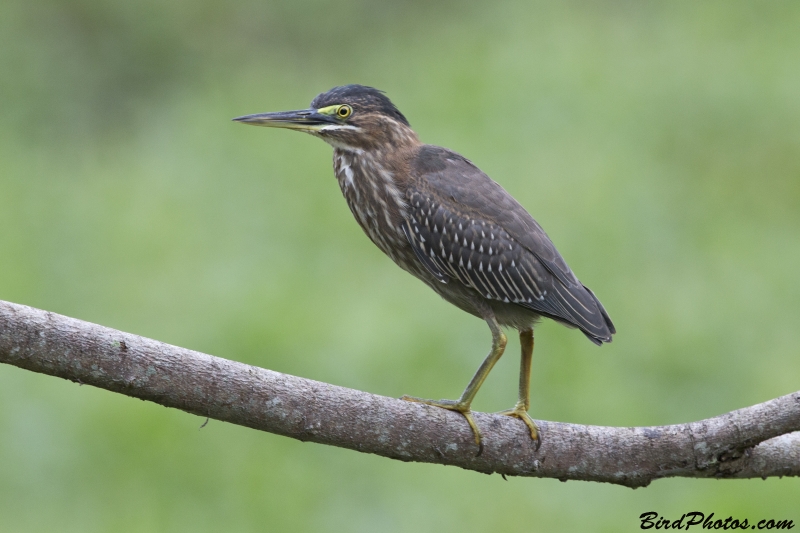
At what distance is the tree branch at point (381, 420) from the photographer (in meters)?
3.04

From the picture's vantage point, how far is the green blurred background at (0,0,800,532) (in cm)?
596

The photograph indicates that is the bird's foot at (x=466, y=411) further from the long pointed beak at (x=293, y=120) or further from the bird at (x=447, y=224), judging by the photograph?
the long pointed beak at (x=293, y=120)

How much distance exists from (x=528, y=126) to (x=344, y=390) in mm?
6819

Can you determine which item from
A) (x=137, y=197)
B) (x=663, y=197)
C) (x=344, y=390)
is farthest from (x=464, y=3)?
(x=344, y=390)

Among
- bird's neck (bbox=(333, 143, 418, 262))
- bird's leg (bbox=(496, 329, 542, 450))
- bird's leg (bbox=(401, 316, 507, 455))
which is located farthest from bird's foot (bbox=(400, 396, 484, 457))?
bird's neck (bbox=(333, 143, 418, 262))

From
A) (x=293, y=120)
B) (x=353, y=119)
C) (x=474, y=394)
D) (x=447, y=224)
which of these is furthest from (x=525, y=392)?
(x=293, y=120)

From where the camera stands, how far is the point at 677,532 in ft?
19.0

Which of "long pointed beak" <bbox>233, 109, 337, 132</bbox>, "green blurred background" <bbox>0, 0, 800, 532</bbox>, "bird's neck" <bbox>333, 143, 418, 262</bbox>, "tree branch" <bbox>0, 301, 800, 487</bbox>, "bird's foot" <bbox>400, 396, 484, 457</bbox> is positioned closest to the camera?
"tree branch" <bbox>0, 301, 800, 487</bbox>

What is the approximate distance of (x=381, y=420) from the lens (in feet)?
10.9

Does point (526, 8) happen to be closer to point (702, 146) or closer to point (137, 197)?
point (702, 146)

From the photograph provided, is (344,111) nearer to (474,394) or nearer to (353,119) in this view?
(353,119)

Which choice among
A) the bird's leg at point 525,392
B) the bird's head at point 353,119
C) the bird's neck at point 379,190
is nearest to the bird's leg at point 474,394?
the bird's leg at point 525,392

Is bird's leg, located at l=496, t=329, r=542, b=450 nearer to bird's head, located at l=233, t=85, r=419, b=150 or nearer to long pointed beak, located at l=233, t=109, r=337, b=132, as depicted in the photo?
bird's head, located at l=233, t=85, r=419, b=150

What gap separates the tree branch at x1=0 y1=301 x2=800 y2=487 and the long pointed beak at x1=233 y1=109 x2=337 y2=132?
4.04ft
